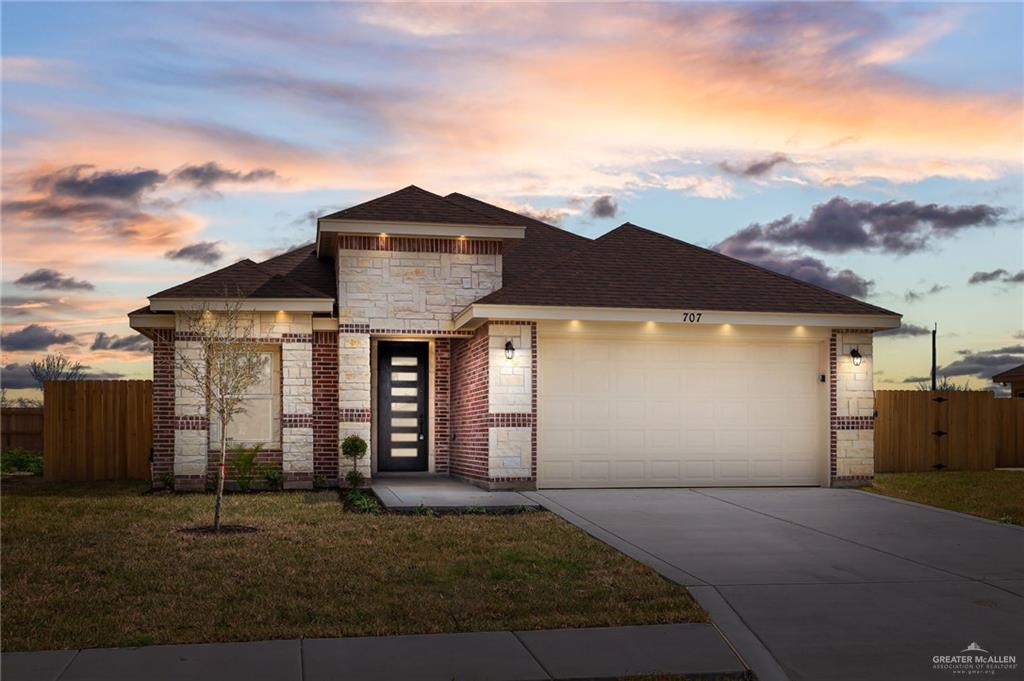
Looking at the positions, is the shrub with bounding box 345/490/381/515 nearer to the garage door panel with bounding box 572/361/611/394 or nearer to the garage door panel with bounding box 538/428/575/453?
the garage door panel with bounding box 538/428/575/453

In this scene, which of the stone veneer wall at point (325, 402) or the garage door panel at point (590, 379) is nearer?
the garage door panel at point (590, 379)

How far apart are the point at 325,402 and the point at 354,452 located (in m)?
1.25

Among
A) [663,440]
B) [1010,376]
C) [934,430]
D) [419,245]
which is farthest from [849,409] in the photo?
[1010,376]

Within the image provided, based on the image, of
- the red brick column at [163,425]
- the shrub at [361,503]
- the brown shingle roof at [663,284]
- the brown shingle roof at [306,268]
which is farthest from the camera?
the brown shingle roof at [306,268]

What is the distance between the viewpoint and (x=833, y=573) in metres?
10.6

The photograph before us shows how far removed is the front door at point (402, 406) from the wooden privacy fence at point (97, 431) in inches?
221

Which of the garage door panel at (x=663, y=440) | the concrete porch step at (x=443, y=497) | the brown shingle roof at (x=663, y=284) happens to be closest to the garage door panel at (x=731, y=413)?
the garage door panel at (x=663, y=440)

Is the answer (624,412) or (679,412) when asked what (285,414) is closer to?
(624,412)

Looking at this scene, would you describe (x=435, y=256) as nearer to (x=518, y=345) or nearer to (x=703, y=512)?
(x=518, y=345)

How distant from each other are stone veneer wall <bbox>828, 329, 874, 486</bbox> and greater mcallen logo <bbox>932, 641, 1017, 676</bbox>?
11.1m

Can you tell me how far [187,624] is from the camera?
27.5 ft

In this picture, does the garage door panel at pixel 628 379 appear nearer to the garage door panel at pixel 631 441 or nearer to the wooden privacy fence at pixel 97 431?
the garage door panel at pixel 631 441

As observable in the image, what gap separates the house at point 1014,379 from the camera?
109 feet

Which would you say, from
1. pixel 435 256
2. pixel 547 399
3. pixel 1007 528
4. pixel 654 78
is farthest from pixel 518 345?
pixel 1007 528
